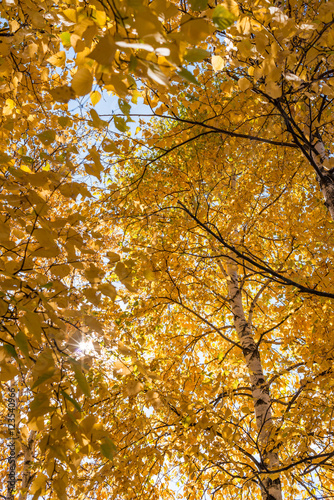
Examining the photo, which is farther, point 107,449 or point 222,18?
point 107,449

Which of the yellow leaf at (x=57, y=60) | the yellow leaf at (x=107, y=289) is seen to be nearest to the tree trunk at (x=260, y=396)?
the yellow leaf at (x=107, y=289)

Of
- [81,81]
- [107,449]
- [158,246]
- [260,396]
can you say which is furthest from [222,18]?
[260,396]

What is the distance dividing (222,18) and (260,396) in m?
3.36

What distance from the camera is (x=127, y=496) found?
106 inches

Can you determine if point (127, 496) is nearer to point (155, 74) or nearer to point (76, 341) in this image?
point (76, 341)

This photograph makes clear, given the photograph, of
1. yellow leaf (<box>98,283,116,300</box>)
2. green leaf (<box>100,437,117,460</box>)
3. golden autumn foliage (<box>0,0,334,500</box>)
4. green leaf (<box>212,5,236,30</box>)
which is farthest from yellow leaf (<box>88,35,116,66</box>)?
green leaf (<box>100,437,117,460</box>)

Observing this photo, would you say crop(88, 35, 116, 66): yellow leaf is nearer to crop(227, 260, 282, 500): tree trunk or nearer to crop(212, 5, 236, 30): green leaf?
crop(212, 5, 236, 30): green leaf

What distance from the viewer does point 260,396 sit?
3381 millimetres

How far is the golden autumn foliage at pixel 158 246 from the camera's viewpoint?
1.16 metres

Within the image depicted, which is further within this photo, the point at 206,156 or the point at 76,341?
the point at 206,156

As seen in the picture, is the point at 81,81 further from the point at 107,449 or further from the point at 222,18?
the point at 107,449

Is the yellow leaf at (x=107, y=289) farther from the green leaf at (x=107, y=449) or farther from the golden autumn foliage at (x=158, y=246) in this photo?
the green leaf at (x=107, y=449)

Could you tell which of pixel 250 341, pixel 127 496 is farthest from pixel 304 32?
pixel 127 496

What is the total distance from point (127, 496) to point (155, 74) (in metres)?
3.18
